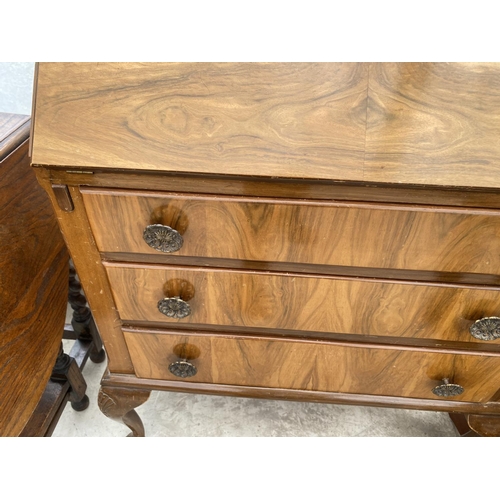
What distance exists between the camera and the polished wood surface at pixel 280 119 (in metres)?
0.62

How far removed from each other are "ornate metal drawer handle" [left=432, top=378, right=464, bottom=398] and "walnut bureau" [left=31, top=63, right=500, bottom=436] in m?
0.04

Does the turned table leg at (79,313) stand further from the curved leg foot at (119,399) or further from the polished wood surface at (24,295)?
the curved leg foot at (119,399)

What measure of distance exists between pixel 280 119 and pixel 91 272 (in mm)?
459

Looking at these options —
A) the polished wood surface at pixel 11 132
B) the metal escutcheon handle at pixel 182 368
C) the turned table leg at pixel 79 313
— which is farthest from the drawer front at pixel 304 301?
the turned table leg at pixel 79 313

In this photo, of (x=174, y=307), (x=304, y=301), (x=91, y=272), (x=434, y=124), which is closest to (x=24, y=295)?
(x=91, y=272)

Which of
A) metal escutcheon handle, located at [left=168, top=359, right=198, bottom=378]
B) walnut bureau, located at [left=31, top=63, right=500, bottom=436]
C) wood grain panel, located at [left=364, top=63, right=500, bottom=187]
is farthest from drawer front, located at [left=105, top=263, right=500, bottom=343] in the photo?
wood grain panel, located at [left=364, top=63, right=500, bottom=187]

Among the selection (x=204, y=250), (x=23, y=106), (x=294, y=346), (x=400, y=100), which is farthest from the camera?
(x=23, y=106)

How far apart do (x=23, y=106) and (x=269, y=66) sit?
1025 mm

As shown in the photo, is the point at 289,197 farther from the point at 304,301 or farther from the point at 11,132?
the point at 11,132

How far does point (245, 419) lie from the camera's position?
1.42 metres

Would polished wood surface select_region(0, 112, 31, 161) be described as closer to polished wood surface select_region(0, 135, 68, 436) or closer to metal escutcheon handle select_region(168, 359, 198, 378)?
polished wood surface select_region(0, 135, 68, 436)
